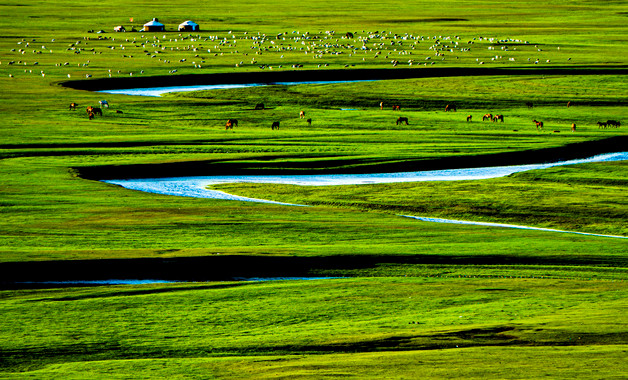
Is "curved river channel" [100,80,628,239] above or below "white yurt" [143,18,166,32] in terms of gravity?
below

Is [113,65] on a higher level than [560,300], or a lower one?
higher

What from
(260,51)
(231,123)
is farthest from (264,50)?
(231,123)

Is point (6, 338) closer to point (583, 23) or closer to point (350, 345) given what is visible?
point (350, 345)

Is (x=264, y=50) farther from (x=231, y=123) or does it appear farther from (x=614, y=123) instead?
(x=614, y=123)

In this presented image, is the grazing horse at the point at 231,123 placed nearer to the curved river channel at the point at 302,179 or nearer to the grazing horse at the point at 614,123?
the curved river channel at the point at 302,179

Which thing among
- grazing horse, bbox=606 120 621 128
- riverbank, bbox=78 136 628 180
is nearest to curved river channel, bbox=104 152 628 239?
riverbank, bbox=78 136 628 180

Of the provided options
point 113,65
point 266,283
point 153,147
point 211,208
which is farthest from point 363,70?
point 266,283

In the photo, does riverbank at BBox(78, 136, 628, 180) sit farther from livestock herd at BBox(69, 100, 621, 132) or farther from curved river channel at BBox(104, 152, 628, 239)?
livestock herd at BBox(69, 100, 621, 132)

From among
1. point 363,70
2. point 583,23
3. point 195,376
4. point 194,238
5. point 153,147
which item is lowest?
point 195,376
